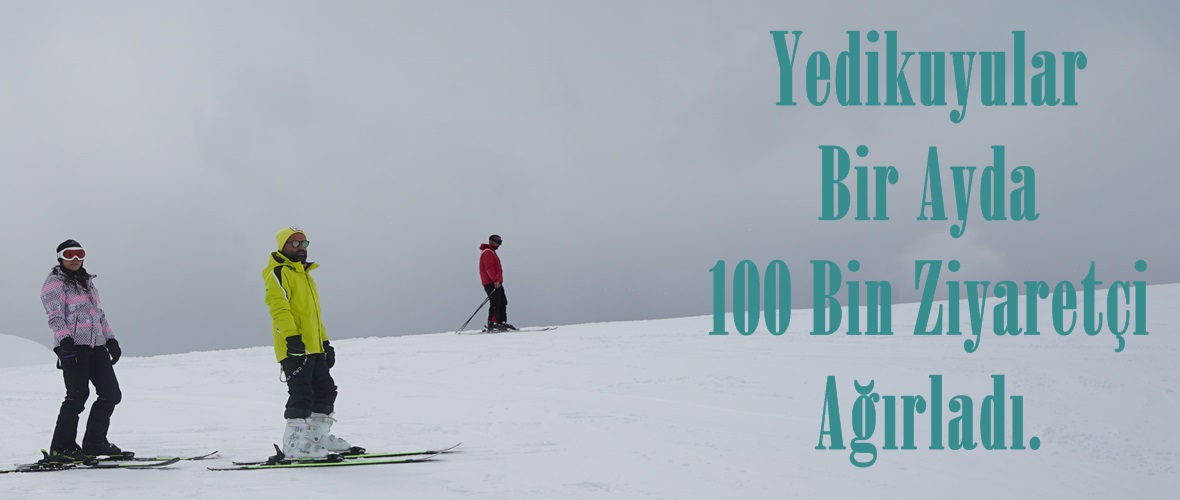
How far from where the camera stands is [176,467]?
23.8 feet

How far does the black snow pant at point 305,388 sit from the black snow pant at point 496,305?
9503 millimetres

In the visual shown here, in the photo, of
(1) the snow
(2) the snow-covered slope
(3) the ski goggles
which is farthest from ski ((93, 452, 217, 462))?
(2) the snow-covered slope

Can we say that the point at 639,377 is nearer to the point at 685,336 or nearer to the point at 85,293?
the point at 685,336

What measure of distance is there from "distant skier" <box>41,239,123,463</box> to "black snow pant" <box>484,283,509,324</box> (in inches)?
372

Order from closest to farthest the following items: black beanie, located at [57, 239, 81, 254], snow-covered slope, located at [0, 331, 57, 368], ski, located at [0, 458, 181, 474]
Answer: ski, located at [0, 458, 181, 474], black beanie, located at [57, 239, 81, 254], snow-covered slope, located at [0, 331, 57, 368]

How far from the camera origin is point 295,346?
6.95 metres

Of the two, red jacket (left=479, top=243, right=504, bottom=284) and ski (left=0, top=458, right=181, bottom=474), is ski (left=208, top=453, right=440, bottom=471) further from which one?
red jacket (left=479, top=243, right=504, bottom=284)

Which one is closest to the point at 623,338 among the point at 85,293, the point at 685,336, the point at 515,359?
the point at 685,336

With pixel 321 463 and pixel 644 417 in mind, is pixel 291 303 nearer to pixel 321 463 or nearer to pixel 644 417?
pixel 321 463

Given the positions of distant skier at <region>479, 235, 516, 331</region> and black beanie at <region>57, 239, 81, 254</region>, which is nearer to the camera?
black beanie at <region>57, 239, 81, 254</region>

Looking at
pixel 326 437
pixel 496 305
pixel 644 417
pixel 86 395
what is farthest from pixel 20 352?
pixel 644 417

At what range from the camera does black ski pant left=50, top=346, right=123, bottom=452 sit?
746cm

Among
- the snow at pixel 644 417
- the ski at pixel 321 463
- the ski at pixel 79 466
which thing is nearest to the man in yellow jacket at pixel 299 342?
the ski at pixel 321 463

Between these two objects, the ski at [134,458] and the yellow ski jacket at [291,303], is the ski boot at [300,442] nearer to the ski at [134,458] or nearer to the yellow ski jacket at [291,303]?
the yellow ski jacket at [291,303]
